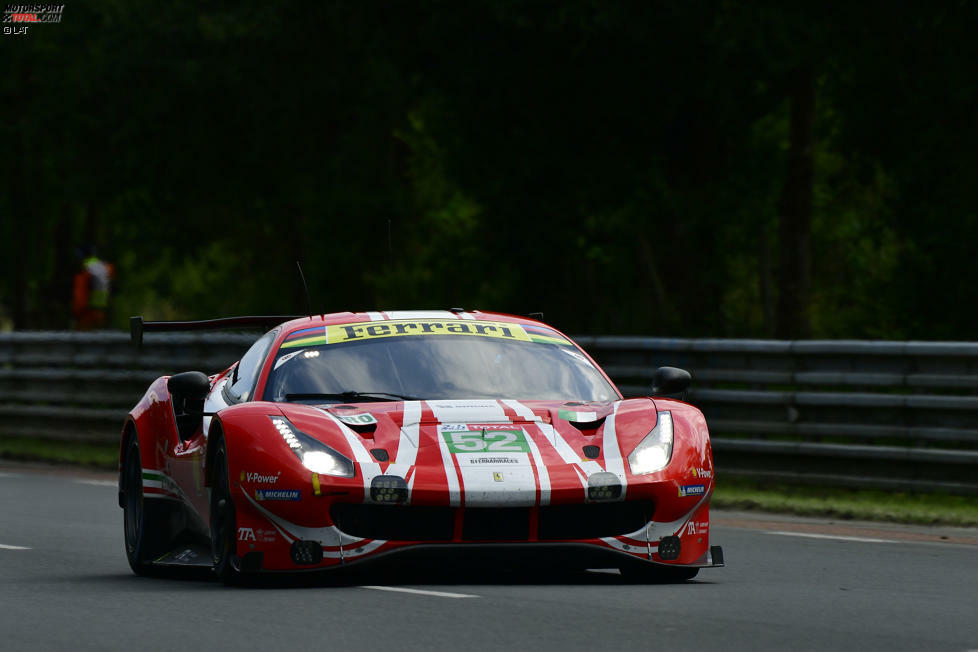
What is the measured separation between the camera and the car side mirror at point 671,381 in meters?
9.50

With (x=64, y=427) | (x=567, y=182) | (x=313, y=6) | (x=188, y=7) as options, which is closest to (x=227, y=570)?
(x=64, y=427)

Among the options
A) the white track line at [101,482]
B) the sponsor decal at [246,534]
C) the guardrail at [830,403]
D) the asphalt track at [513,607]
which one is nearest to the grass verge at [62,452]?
the white track line at [101,482]

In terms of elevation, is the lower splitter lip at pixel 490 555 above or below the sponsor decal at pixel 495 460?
below

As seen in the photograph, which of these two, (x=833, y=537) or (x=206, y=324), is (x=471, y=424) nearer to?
(x=206, y=324)

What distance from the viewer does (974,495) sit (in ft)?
45.8

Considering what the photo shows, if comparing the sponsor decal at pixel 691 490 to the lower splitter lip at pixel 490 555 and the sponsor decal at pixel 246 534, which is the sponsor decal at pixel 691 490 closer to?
the lower splitter lip at pixel 490 555

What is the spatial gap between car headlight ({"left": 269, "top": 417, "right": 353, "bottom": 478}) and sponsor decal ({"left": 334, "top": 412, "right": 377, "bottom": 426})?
20 centimetres

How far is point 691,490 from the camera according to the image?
8797 millimetres

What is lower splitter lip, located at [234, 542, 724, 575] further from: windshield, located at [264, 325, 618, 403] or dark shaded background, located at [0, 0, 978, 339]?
dark shaded background, located at [0, 0, 978, 339]

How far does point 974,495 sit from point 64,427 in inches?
428

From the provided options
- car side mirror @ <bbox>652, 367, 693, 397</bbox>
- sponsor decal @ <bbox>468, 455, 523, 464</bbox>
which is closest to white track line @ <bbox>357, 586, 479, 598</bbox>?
sponsor decal @ <bbox>468, 455, 523, 464</bbox>

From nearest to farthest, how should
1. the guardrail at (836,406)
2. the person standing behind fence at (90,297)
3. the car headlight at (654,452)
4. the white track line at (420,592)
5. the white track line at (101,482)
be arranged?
the white track line at (420,592) < the car headlight at (654,452) < the guardrail at (836,406) < the white track line at (101,482) < the person standing behind fence at (90,297)

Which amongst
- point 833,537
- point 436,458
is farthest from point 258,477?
point 833,537

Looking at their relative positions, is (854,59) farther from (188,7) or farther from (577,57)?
(188,7)
